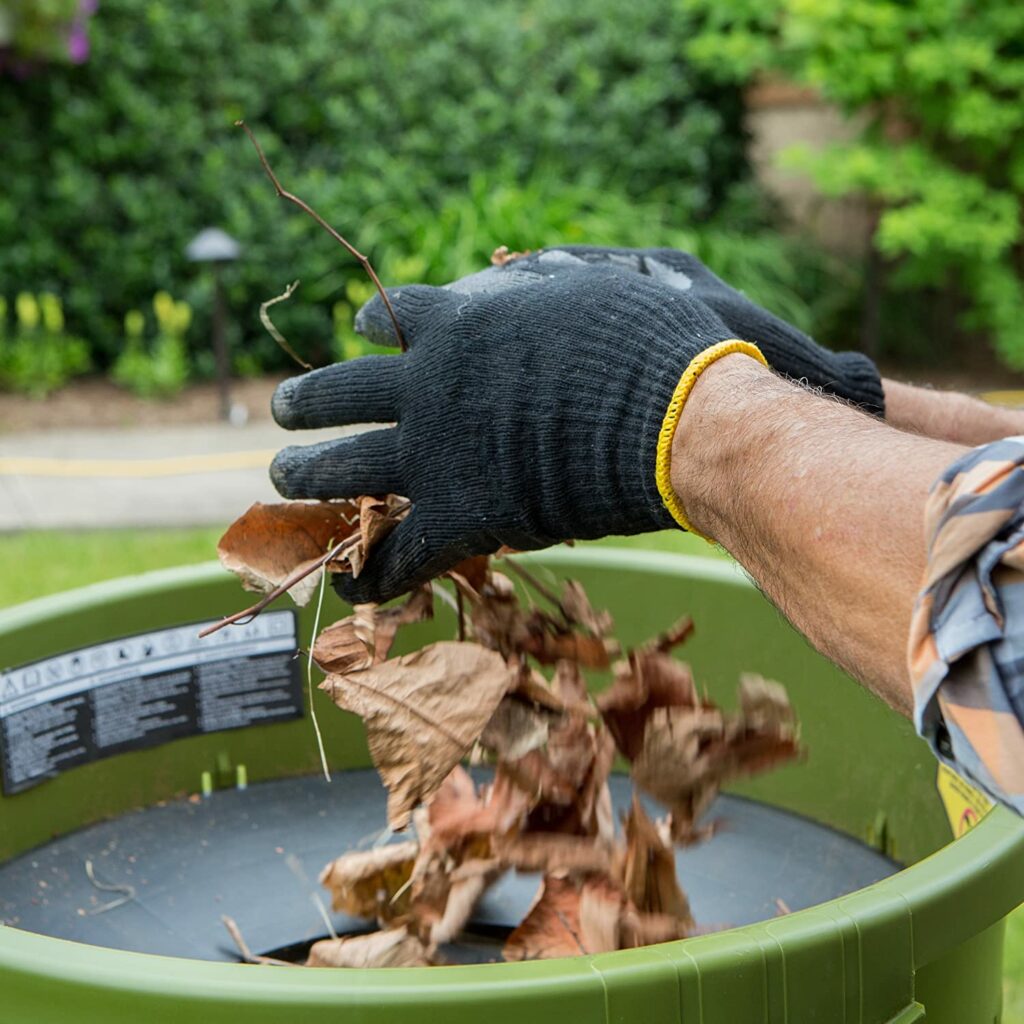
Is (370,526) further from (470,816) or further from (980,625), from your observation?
(980,625)

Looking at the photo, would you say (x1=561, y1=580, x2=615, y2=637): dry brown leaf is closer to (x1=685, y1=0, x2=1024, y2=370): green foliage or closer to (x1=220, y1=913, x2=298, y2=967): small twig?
(x1=220, y1=913, x2=298, y2=967): small twig

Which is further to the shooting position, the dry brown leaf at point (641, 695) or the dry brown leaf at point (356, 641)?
the dry brown leaf at point (641, 695)

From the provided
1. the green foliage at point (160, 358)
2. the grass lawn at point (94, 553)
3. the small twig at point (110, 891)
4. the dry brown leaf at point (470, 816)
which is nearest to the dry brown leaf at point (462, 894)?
the dry brown leaf at point (470, 816)

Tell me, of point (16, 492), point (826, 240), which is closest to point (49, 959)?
point (16, 492)

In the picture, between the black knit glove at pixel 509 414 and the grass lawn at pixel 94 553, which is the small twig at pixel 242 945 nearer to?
the black knit glove at pixel 509 414

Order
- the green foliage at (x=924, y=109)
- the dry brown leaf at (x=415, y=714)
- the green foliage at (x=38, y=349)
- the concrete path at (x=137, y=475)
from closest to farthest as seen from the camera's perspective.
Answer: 1. the dry brown leaf at (x=415, y=714)
2. the concrete path at (x=137, y=475)
3. the green foliage at (x=924, y=109)
4. the green foliage at (x=38, y=349)

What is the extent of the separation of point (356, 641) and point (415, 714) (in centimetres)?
9

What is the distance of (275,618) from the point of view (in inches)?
60.9

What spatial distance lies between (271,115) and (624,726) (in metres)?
4.94

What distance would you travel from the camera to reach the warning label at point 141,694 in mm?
1388

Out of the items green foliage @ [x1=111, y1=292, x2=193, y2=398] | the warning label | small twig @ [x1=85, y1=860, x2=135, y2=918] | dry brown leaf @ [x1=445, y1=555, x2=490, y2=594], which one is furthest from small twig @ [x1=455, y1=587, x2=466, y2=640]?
green foliage @ [x1=111, y1=292, x2=193, y2=398]

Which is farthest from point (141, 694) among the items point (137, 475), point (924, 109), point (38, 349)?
point (924, 109)

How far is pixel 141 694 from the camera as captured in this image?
4.88ft

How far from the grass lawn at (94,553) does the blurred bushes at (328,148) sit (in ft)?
6.02
